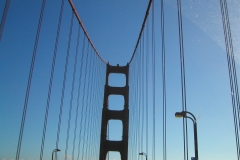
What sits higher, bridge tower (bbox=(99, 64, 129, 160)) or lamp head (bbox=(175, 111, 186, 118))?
bridge tower (bbox=(99, 64, 129, 160))

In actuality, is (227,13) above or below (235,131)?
above

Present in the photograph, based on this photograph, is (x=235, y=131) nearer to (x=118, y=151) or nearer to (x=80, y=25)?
(x=80, y=25)

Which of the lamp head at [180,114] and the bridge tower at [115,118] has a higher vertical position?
the bridge tower at [115,118]

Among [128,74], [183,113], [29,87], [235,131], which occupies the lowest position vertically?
[235,131]

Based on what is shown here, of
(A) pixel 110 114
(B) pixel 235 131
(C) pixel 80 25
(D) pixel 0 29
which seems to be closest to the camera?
(D) pixel 0 29

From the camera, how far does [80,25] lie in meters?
15.6

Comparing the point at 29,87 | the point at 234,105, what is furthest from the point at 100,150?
the point at 234,105

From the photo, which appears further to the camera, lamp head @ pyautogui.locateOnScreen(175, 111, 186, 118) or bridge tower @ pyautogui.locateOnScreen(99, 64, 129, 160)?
bridge tower @ pyautogui.locateOnScreen(99, 64, 129, 160)

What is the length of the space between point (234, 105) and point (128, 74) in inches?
698

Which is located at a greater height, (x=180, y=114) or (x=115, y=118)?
(x=115, y=118)

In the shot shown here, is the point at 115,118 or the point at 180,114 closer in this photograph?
the point at 180,114

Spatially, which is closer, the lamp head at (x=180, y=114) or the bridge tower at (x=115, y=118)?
the lamp head at (x=180, y=114)

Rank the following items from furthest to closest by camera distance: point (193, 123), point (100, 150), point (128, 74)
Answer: point (128, 74), point (100, 150), point (193, 123)

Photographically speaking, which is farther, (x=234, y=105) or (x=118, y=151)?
(x=118, y=151)
